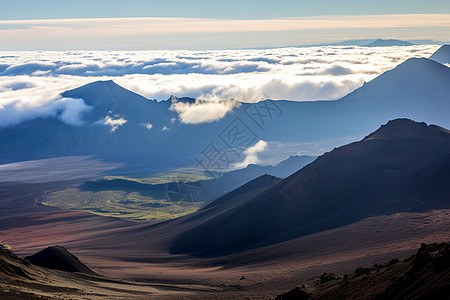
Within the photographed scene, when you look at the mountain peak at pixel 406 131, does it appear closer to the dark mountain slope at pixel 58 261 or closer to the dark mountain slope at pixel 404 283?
the dark mountain slope at pixel 58 261

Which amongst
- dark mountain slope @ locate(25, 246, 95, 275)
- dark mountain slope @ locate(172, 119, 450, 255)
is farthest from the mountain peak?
dark mountain slope @ locate(25, 246, 95, 275)

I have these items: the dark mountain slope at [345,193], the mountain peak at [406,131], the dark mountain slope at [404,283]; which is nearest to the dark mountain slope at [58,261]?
the dark mountain slope at [345,193]

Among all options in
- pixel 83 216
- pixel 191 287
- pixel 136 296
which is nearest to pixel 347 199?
pixel 191 287

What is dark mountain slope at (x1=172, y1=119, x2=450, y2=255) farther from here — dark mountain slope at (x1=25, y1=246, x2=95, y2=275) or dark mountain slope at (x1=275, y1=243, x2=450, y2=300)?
dark mountain slope at (x1=275, y1=243, x2=450, y2=300)

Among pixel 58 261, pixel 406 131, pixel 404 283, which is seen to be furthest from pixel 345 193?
pixel 404 283

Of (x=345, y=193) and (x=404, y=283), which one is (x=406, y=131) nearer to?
(x=345, y=193)
